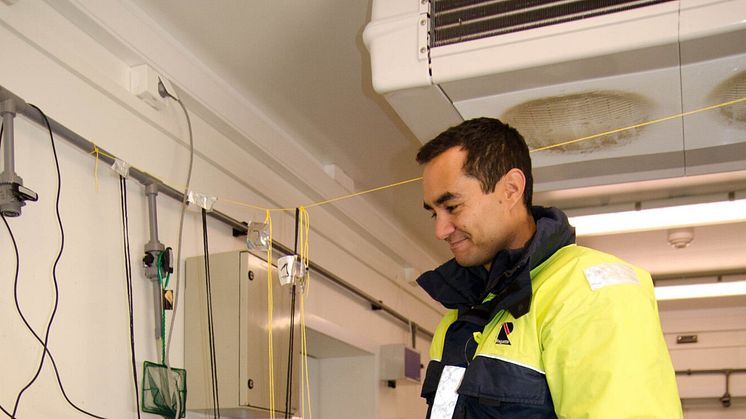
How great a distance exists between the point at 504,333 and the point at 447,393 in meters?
0.17

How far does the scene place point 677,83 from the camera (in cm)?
218

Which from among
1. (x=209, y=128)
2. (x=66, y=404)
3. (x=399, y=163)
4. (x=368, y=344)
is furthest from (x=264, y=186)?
(x=66, y=404)

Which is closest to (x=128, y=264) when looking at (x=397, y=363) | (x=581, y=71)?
(x=581, y=71)

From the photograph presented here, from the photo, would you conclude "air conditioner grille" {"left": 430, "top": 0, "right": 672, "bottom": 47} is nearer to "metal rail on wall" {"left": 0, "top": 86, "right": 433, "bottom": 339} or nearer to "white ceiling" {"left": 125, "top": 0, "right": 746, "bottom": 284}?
"white ceiling" {"left": 125, "top": 0, "right": 746, "bottom": 284}

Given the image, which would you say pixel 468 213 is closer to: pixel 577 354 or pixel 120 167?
pixel 577 354

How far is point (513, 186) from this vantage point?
6.01 feet

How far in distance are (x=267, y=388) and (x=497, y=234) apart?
4.27 feet

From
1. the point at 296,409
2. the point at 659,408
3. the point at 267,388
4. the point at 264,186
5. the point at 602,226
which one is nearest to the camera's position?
the point at 659,408

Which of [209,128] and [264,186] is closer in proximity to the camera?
[209,128]

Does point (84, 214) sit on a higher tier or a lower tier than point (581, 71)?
lower

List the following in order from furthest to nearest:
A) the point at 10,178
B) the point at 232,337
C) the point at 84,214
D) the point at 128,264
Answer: the point at 232,337 → the point at 128,264 → the point at 84,214 → the point at 10,178

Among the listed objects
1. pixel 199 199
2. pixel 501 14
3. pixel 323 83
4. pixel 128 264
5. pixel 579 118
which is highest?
pixel 323 83

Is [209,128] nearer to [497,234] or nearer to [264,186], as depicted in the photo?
[264,186]

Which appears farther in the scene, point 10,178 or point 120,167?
point 120,167
